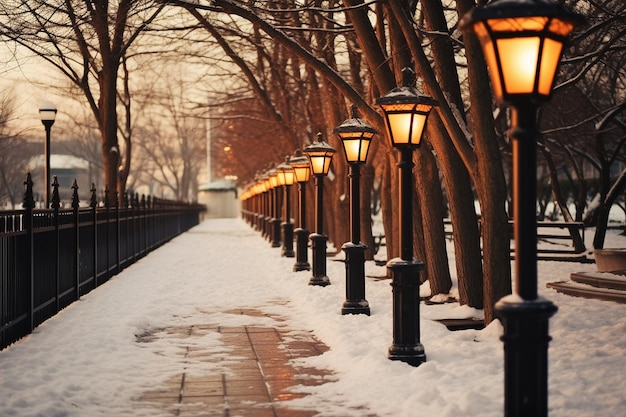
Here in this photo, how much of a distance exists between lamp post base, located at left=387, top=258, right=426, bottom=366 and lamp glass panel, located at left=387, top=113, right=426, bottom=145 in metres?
1.21

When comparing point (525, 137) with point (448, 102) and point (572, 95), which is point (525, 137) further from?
point (572, 95)

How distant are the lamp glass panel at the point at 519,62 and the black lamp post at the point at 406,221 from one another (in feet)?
12.5

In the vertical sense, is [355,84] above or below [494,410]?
above

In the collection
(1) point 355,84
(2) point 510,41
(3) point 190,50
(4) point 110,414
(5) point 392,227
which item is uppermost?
(3) point 190,50

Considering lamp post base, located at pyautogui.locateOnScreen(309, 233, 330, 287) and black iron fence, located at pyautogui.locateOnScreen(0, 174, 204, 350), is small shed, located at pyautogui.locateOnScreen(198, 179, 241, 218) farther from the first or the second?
lamp post base, located at pyautogui.locateOnScreen(309, 233, 330, 287)

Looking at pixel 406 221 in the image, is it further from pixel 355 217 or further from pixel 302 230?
pixel 302 230

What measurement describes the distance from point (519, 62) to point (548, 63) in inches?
6.6

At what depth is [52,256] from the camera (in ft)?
40.9

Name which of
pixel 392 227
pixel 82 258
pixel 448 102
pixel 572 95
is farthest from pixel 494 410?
pixel 572 95

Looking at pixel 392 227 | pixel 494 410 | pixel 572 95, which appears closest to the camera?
pixel 494 410

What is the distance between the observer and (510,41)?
5.13 m

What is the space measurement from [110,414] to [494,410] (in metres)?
2.90

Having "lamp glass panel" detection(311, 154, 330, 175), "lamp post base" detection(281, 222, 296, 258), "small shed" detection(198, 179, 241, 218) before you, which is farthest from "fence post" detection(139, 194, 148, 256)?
"small shed" detection(198, 179, 241, 218)

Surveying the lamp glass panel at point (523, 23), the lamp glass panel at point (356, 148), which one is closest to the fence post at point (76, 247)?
the lamp glass panel at point (356, 148)
